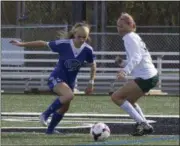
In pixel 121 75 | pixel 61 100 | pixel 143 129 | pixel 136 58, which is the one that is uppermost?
pixel 136 58

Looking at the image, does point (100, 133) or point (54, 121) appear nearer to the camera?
point (100, 133)

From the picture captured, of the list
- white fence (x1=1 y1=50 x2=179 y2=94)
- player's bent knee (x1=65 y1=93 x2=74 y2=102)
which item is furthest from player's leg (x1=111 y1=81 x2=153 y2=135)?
white fence (x1=1 y1=50 x2=179 y2=94)

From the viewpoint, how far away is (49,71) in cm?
2534

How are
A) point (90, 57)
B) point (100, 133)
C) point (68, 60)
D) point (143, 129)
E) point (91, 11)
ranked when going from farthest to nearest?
point (91, 11) → point (90, 57) → point (68, 60) → point (143, 129) → point (100, 133)

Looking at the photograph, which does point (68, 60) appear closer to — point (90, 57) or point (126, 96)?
point (90, 57)

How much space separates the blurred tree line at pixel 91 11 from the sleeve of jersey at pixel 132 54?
16.7 meters

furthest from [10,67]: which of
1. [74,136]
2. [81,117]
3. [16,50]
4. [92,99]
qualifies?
[74,136]

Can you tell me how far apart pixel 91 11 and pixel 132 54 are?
17638 millimetres

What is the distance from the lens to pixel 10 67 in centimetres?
2558

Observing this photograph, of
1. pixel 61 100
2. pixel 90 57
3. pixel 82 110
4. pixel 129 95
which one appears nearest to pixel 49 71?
pixel 82 110

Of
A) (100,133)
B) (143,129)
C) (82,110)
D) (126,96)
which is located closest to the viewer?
(100,133)

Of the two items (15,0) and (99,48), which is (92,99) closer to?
(99,48)

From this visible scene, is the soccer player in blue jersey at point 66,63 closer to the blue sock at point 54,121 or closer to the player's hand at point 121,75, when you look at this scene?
the blue sock at point 54,121

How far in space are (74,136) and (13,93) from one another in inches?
503
